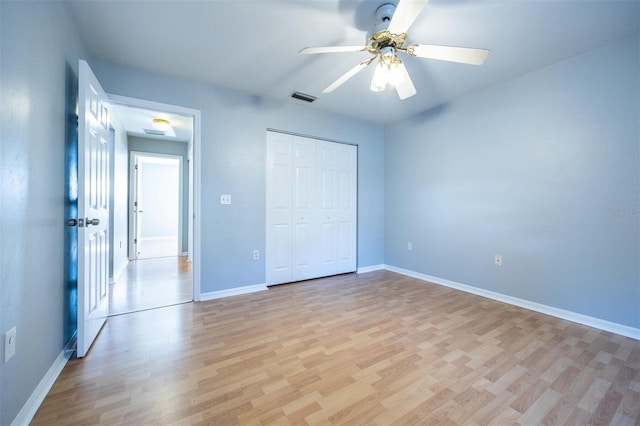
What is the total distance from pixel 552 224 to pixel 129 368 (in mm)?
3735

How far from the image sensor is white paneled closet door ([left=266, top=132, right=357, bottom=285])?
335cm

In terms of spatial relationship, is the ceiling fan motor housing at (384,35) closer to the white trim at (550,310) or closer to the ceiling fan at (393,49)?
the ceiling fan at (393,49)

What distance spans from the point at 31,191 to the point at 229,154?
183 centimetres

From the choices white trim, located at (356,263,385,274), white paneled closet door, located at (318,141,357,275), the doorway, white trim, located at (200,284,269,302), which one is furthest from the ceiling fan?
white trim, located at (356,263,385,274)

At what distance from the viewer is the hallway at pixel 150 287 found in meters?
2.69

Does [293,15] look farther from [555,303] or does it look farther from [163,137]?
[163,137]

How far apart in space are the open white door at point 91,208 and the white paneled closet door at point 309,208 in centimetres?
165

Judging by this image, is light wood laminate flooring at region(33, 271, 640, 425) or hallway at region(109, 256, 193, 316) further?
hallway at region(109, 256, 193, 316)

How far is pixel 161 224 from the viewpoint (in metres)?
A: 7.97

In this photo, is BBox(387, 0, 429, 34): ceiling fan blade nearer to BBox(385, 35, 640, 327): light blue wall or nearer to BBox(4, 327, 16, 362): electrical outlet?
BBox(385, 35, 640, 327): light blue wall

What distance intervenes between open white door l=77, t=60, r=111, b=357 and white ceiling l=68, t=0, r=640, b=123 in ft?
1.64

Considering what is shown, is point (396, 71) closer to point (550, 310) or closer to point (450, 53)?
point (450, 53)

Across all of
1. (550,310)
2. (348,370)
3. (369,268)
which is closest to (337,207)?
(369,268)

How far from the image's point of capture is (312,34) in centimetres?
201
